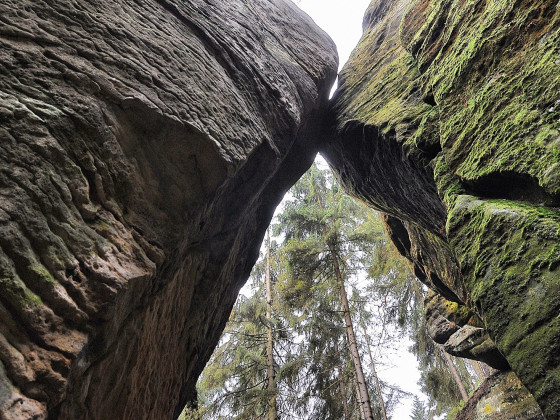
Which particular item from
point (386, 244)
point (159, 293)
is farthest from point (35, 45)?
point (386, 244)

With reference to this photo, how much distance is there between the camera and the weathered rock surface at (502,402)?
6.43 meters

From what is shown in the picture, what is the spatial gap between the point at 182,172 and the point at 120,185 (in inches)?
28.3

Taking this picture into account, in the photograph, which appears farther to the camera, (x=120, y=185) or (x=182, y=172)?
(x=182, y=172)

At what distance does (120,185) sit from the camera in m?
3.22

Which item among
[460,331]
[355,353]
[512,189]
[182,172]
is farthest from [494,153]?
[355,353]

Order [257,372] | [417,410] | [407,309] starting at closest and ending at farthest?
1. [257,372]
2. [407,309]
3. [417,410]

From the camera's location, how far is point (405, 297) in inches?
539

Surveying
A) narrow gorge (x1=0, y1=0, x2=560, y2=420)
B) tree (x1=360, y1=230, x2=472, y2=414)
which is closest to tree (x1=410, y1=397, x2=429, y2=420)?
tree (x1=360, y1=230, x2=472, y2=414)

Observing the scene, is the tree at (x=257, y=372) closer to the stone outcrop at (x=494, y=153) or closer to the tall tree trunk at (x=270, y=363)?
the tall tree trunk at (x=270, y=363)

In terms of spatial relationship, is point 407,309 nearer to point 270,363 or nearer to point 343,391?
point 343,391

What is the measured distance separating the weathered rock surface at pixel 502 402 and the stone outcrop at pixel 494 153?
4134 millimetres

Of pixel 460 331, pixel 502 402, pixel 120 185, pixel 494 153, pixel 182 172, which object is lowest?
pixel 502 402

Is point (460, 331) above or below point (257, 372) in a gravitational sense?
below

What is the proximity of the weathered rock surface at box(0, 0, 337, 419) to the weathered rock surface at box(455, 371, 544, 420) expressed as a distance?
6.60 metres
